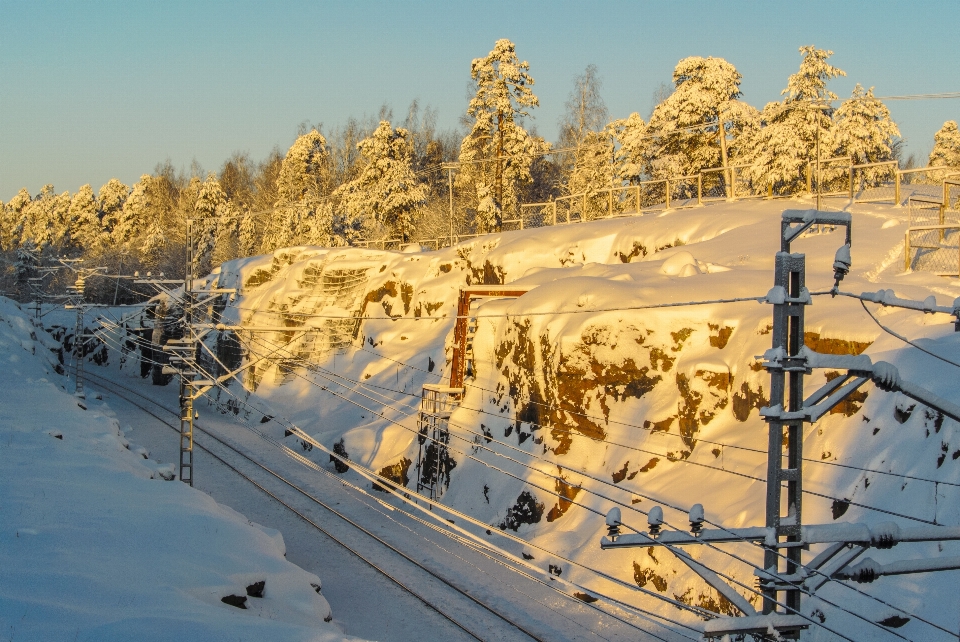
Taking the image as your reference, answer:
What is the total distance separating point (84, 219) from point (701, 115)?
93.0 m

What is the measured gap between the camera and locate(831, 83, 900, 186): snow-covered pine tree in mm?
38125

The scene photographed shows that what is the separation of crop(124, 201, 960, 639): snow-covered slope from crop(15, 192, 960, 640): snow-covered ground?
5 cm

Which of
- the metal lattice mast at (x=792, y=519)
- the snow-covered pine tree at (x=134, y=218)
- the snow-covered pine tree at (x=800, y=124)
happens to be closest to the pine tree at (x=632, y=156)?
the snow-covered pine tree at (x=800, y=124)

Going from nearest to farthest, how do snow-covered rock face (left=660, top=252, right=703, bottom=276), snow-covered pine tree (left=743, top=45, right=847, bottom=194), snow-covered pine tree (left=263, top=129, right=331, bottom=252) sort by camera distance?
1. snow-covered rock face (left=660, top=252, right=703, bottom=276)
2. snow-covered pine tree (left=743, top=45, right=847, bottom=194)
3. snow-covered pine tree (left=263, top=129, right=331, bottom=252)

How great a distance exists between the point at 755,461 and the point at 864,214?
1511 cm

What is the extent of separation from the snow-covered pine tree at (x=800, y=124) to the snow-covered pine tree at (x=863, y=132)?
201 cm

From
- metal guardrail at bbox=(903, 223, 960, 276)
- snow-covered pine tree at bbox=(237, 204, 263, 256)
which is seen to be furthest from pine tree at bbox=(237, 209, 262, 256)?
metal guardrail at bbox=(903, 223, 960, 276)

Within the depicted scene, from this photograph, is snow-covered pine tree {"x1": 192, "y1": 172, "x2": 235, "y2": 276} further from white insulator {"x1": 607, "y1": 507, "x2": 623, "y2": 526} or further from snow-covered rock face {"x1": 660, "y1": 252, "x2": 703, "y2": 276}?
white insulator {"x1": 607, "y1": 507, "x2": 623, "y2": 526}

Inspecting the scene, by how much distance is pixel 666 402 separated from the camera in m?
19.9

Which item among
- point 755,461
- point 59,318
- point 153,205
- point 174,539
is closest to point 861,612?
point 755,461

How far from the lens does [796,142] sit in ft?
115

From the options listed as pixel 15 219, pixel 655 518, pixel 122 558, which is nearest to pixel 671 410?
pixel 655 518

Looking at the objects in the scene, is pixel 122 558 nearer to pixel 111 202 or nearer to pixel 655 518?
pixel 655 518

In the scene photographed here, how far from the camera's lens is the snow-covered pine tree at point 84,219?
10844cm
